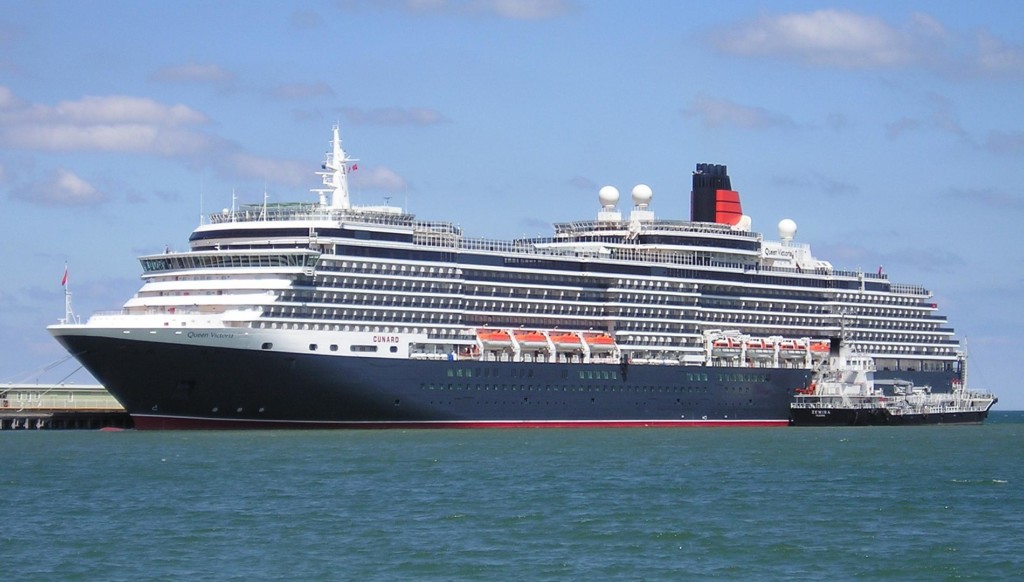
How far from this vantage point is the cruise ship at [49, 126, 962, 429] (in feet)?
273

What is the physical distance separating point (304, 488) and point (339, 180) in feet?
123

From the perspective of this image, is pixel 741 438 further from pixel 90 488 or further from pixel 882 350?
pixel 90 488

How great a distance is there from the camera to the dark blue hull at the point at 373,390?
3231 inches

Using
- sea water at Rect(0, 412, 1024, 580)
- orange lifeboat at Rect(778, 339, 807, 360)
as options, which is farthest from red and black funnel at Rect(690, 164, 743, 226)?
sea water at Rect(0, 412, 1024, 580)

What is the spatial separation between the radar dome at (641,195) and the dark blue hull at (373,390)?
43.5 feet

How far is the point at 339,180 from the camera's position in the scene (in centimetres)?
9262

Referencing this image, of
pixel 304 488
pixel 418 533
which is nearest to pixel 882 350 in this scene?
pixel 304 488

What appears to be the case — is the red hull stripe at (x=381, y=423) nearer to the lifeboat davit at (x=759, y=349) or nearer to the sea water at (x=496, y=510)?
the sea water at (x=496, y=510)

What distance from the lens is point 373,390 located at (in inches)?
3391

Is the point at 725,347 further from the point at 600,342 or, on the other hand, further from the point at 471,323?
the point at 471,323

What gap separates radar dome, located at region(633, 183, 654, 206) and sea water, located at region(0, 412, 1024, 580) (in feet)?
100

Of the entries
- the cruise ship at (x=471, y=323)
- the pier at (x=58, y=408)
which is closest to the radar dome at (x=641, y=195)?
the cruise ship at (x=471, y=323)

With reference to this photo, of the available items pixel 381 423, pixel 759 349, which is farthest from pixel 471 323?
pixel 759 349

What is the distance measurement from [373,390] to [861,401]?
122 ft
